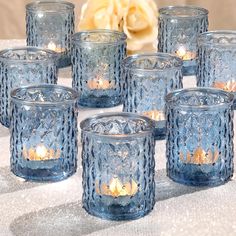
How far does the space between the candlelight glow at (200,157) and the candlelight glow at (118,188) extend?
111mm

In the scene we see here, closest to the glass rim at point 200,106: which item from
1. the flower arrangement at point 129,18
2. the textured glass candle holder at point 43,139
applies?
the textured glass candle holder at point 43,139

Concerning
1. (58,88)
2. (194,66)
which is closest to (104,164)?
(58,88)

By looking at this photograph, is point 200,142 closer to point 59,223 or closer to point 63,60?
point 59,223

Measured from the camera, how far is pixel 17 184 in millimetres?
889

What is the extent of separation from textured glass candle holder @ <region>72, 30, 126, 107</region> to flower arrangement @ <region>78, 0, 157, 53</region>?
0.11 m

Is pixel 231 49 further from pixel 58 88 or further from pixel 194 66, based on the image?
pixel 58 88

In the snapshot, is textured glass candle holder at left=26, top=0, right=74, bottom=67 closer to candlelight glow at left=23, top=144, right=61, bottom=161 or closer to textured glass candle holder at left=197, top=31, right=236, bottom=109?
textured glass candle holder at left=197, top=31, right=236, bottom=109

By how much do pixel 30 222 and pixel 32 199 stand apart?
58 millimetres

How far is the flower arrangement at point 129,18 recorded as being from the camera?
4.17ft

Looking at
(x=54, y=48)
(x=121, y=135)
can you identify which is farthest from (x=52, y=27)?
(x=121, y=135)

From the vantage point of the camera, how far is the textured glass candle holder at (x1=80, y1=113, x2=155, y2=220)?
2.63 feet

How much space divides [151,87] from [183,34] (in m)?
0.29

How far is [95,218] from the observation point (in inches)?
31.8

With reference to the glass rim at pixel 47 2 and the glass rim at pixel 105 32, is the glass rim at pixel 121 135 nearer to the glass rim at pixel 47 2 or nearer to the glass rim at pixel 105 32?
the glass rim at pixel 105 32
